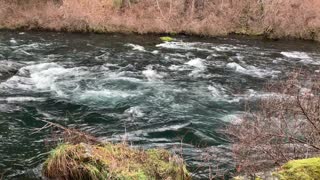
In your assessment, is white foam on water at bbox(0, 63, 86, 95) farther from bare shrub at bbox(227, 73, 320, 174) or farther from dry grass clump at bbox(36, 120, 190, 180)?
bare shrub at bbox(227, 73, 320, 174)

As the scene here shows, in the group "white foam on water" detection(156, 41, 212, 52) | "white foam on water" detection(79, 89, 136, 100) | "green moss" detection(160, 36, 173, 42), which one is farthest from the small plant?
"white foam on water" detection(79, 89, 136, 100)

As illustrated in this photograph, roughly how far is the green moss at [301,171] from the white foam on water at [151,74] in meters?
12.1

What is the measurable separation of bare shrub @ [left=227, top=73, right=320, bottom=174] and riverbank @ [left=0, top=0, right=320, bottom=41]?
19.7 meters

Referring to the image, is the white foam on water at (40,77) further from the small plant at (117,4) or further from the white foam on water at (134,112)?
the small plant at (117,4)

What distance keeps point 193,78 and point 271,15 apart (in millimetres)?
13738

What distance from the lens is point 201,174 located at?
30.1 feet

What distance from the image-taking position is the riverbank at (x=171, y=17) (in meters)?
27.9

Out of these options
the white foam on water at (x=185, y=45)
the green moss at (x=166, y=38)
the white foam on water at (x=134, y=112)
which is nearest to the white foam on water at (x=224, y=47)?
the white foam on water at (x=185, y=45)

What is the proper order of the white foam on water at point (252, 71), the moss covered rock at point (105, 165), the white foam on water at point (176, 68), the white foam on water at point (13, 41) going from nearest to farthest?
the moss covered rock at point (105, 165), the white foam on water at point (252, 71), the white foam on water at point (176, 68), the white foam on water at point (13, 41)

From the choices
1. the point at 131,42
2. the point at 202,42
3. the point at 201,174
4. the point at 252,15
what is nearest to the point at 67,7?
the point at 131,42

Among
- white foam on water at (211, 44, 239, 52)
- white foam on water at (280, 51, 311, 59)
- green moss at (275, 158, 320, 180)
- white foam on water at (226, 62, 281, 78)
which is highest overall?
green moss at (275, 158, 320, 180)

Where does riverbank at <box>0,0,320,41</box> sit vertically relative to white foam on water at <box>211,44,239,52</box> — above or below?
above

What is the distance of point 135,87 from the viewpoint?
1638 centimetres

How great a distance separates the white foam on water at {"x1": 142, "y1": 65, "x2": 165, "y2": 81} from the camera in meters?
17.9
